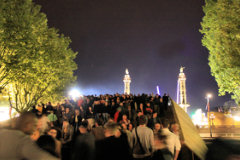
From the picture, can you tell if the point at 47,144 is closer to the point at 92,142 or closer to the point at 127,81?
the point at 92,142

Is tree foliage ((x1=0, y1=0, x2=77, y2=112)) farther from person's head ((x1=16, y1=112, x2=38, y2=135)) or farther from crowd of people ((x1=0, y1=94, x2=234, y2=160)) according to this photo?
→ person's head ((x1=16, y1=112, x2=38, y2=135))

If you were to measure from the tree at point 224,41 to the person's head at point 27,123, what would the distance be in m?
15.8

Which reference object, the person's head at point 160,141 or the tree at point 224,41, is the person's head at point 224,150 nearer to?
the person's head at point 160,141

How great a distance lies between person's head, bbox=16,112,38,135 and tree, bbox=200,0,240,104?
52.0 ft

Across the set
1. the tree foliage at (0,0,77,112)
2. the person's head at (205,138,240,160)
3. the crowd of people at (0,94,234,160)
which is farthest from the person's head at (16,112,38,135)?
the tree foliage at (0,0,77,112)

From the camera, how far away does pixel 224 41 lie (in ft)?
56.3

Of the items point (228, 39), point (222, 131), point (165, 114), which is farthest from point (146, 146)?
point (222, 131)

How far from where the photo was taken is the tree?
634 inches

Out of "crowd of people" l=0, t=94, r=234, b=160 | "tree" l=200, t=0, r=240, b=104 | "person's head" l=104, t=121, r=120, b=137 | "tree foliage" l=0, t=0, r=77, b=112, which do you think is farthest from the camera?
"tree foliage" l=0, t=0, r=77, b=112

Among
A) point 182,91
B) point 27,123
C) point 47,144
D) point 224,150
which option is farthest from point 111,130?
point 182,91

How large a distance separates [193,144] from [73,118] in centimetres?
737

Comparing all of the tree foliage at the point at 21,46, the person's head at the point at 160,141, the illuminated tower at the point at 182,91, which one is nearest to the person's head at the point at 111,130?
the person's head at the point at 160,141

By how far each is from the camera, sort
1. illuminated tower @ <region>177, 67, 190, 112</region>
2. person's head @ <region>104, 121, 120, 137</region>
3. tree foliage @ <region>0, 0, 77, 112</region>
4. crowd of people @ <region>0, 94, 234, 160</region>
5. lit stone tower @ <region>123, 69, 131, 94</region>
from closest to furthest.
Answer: crowd of people @ <region>0, 94, 234, 160</region>, person's head @ <region>104, 121, 120, 137</region>, tree foliage @ <region>0, 0, 77, 112</region>, illuminated tower @ <region>177, 67, 190, 112</region>, lit stone tower @ <region>123, 69, 131, 94</region>

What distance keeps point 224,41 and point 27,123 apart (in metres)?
17.7
